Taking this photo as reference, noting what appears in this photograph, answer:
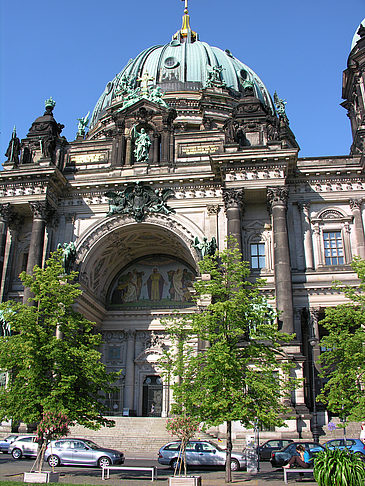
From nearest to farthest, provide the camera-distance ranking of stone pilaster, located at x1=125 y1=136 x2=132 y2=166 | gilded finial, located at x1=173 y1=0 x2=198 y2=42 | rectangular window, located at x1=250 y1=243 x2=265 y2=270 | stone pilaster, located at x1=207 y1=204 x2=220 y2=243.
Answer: rectangular window, located at x1=250 y1=243 x2=265 y2=270
stone pilaster, located at x1=207 y1=204 x2=220 y2=243
stone pilaster, located at x1=125 y1=136 x2=132 y2=166
gilded finial, located at x1=173 y1=0 x2=198 y2=42

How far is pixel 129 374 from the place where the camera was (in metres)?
37.1

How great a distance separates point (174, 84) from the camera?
5069cm

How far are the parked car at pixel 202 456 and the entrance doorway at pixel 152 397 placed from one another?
14.8 meters

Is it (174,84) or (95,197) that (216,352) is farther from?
(174,84)

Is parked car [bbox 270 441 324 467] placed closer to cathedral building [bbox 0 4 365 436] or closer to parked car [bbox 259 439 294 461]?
parked car [bbox 259 439 294 461]

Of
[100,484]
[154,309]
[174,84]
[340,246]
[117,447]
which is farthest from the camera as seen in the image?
[174,84]

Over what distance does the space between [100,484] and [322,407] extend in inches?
630

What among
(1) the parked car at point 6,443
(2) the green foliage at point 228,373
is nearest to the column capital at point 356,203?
(2) the green foliage at point 228,373

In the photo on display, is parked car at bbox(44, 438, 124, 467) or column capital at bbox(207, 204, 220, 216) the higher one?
column capital at bbox(207, 204, 220, 216)

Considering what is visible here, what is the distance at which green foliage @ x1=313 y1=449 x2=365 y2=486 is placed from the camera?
1104 cm

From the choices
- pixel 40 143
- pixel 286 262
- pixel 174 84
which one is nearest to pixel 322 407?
pixel 286 262

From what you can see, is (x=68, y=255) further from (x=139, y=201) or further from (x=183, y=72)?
(x=183, y=72)

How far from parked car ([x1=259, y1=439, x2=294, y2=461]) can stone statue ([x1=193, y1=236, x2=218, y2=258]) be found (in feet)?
37.1

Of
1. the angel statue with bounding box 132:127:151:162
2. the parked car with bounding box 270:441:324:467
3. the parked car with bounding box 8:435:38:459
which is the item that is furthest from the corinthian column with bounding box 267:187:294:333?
the parked car with bounding box 8:435:38:459
